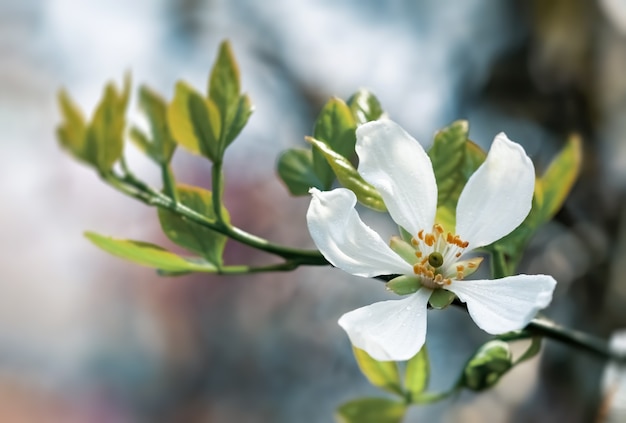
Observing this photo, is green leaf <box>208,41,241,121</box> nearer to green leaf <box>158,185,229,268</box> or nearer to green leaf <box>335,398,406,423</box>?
green leaf <box>158,185,229,268</box>

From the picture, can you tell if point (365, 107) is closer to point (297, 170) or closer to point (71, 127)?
point (297, 170)

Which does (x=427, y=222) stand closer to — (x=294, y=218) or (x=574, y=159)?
(x=574, y=159)

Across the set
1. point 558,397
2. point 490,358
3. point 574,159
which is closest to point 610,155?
point 558,397

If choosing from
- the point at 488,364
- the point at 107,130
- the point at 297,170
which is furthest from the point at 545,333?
the point at 107,130

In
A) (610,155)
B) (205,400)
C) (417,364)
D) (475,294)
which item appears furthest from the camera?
(205,400)

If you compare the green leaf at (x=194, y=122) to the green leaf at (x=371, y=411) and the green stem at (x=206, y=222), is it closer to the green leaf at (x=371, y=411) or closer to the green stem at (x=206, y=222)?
the green stem at (x=206, y=222)

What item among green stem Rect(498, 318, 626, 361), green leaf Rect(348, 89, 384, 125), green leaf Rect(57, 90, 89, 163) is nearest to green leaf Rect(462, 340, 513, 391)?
green stem Rect(498, 318, 626, 361)

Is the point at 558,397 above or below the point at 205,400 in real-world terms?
above

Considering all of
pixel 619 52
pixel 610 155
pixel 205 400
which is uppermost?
pixel 619 52
